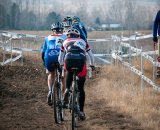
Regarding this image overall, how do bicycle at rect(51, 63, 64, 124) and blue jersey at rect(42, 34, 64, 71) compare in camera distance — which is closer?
bicycle at rect(51, 63, 64, 124)

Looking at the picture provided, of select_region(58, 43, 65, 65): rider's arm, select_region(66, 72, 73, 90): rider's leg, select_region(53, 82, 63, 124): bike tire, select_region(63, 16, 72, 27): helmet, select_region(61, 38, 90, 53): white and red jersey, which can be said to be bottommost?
select_region(53, 82, 63, 124): bike tire

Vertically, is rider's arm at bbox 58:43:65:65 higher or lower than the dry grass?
higher

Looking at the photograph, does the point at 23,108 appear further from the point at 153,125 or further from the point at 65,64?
the point at 153,125

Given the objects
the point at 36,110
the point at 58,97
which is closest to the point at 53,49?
the point at 58,97

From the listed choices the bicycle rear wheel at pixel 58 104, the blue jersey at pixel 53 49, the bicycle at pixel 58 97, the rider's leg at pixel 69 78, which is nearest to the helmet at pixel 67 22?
the blue jersey at pixel 53 49

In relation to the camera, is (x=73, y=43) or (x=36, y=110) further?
(x=36, y=110)

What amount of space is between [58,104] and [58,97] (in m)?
0.17

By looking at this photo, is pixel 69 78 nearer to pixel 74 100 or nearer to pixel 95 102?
pixel 74 100

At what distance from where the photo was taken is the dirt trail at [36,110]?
8414mm

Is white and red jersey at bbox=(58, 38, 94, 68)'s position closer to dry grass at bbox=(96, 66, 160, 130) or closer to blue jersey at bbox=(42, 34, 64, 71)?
blue jersey at bbox=(42, 34, 64, 71)

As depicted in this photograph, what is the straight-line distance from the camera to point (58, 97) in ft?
28.3

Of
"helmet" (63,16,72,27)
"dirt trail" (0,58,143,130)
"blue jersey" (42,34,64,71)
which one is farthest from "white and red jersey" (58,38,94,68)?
"helmet" (63,16,72,27)

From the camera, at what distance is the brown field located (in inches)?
336

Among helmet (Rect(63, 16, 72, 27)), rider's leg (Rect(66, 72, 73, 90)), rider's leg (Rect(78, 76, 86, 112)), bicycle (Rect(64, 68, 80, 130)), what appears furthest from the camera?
helmet (Rect(63, 16, 72, 27))
